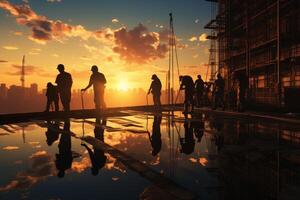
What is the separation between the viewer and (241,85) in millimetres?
13648

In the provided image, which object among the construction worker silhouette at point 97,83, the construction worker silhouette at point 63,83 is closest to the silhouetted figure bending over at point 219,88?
the construction worker silhouette at point 97,83

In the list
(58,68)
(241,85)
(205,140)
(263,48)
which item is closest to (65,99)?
(58,68)

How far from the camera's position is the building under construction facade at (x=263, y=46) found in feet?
62.7

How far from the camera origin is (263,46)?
94.6 feet

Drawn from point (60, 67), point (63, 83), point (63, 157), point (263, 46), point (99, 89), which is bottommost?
point (63, 157)

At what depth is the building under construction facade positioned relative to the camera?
1911 centimetres

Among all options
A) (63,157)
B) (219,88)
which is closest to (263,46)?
(219,88)

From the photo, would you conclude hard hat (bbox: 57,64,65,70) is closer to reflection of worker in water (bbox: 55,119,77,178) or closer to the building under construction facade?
reflection of worker in water (bbox: 55,119,77,178)

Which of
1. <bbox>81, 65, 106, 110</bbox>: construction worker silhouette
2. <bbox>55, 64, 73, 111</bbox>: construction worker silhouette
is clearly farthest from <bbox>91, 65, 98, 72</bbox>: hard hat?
<bbox>55, 64, 73, 111</bbox>: construction worker silhouette

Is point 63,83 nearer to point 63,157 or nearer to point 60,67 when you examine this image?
point 60,67

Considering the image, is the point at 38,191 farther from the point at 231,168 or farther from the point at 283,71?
the point at 283,71

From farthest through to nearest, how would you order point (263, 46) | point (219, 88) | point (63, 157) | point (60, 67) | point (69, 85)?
point (263, 46)
point (219, 88)
point (69, 85)
point (60, 67)
point (63, 157)

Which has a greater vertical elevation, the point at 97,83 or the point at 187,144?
the point at 97,83

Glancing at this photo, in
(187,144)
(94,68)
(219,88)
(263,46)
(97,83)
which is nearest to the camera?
(187,144)
